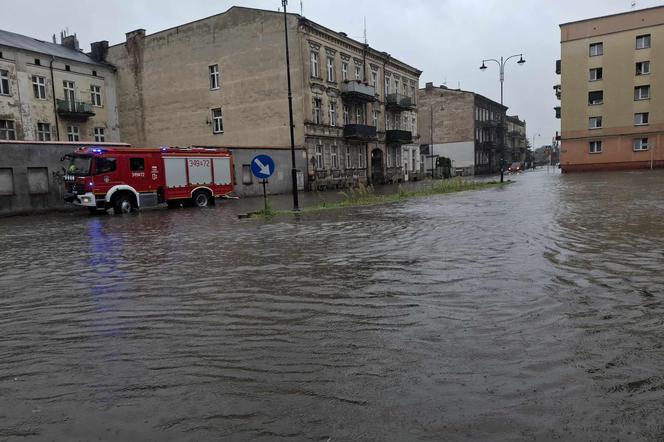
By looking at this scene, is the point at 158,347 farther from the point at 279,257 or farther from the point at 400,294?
the point at 279,257

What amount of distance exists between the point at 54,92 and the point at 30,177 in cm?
1645

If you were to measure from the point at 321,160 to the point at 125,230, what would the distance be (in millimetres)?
25961

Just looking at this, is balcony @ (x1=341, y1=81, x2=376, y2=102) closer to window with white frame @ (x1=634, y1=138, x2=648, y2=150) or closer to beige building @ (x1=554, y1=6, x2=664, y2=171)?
beige building @ (x1=554, y1=6, x2=664, y2=171)

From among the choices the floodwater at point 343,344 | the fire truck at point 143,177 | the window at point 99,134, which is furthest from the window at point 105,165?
the window at point 99,134

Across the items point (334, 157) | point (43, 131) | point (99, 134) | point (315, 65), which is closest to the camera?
point (43, 131)

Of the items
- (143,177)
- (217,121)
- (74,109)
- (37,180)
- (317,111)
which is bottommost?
(143,177)

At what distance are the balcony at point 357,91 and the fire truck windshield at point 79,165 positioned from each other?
24394 mm

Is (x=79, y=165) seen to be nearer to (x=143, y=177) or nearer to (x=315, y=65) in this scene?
(x=143, y=177)

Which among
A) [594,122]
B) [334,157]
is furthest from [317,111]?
[594,122]

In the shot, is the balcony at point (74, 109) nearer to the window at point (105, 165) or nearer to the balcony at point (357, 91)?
the window at point (105, 165)

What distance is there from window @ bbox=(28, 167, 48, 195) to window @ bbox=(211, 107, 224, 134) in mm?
16660

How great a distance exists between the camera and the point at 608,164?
51.6m

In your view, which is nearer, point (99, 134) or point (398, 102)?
point (99, 134)

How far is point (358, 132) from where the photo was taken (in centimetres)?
4222
